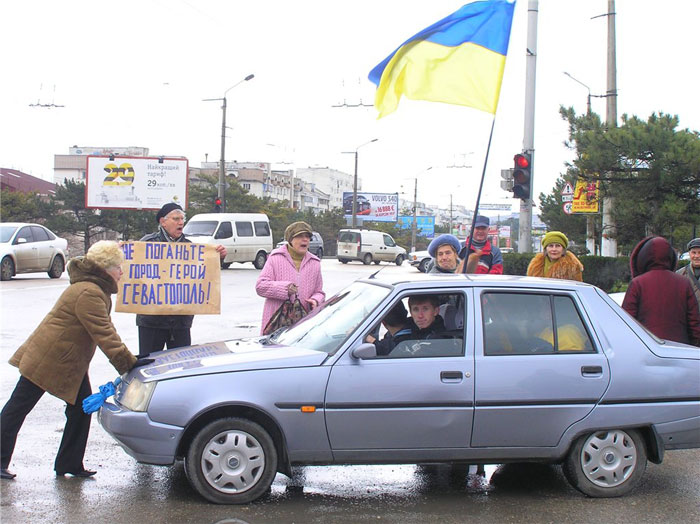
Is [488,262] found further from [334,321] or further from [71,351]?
[71,351]

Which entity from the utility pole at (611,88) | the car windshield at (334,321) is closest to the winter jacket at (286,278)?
the car windshield at (334,321)

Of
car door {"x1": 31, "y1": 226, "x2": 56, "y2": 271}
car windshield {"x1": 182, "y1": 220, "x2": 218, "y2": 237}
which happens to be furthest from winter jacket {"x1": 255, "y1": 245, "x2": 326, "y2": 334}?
car windshield {"x1": 182, "y1": 220, "x2": 218, "y2": 237}

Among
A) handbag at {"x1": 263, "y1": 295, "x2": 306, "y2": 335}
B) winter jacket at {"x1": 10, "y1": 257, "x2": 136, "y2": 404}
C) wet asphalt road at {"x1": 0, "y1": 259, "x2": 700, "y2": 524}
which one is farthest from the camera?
handbag at {"x1": 263, "y1": 295, "x2": 306, "y2": 335}

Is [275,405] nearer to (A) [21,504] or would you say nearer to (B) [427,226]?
(A) [21,504]

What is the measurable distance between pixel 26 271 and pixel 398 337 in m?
19.5

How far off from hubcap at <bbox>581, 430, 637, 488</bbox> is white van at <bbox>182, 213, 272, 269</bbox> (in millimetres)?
27708

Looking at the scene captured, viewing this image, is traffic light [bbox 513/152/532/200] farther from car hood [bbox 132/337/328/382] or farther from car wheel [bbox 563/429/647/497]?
car hood [bbox 132/337/328/382]

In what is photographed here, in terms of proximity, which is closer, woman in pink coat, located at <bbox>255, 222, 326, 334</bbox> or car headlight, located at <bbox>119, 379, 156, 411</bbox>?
car headlight, located at <bbox>119, 379, 156, 411</bbox>

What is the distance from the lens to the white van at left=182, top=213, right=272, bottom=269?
33062 mm

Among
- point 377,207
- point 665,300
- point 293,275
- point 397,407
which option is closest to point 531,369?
point 397,407

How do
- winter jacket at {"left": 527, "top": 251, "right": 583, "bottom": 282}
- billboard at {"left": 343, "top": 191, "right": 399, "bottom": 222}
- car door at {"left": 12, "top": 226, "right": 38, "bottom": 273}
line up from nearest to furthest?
winter jacket at {"left": 527, "top": 251, "right": 583, "bottom": 282} → car door at {"left": 12, "top": 226, "right": 38, "bottom": 273} → billboard at {"left": 343, "top": 191, "right": 399, "bottom": 222}

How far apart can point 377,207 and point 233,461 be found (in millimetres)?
84994

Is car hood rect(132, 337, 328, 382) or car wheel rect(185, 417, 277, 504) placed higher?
car hood rect(132, 337, 328, 382)

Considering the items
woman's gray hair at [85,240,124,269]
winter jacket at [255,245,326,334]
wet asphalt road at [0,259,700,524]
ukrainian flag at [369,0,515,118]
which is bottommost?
wet asphalt road at [0,259,700,524]
